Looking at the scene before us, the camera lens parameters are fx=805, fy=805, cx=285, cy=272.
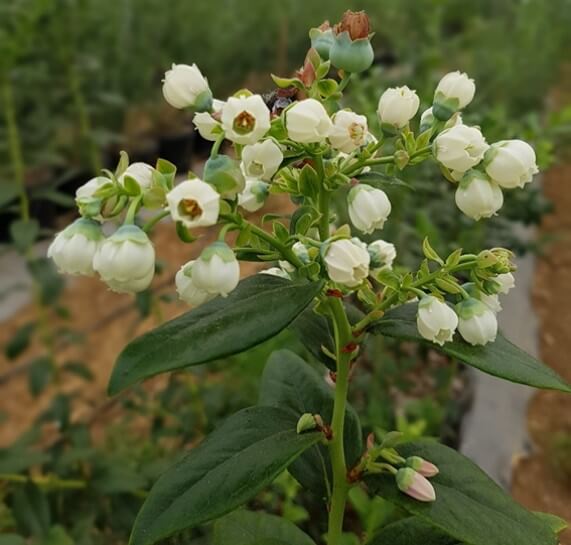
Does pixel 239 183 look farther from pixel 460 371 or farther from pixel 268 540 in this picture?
pixel 460 371

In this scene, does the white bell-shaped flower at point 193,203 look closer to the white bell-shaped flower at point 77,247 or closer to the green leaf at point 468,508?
the white bell-shaped flower at point 77,247

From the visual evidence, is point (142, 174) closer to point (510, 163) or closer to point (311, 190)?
point (311, 190)

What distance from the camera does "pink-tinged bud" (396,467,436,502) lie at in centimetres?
73

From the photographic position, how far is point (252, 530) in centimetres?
91

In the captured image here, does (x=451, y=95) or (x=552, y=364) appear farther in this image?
(x=552, y=364)

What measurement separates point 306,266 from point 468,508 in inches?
10.6

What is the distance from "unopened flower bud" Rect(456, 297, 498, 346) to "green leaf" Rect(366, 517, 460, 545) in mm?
261

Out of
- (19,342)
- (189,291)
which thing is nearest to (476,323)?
(189,291)

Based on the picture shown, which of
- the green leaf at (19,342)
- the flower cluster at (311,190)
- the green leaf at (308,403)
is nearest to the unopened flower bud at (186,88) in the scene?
the flower cluster at (311,190)

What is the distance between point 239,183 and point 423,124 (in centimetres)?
21

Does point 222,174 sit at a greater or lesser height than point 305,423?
greater

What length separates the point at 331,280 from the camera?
0.70m

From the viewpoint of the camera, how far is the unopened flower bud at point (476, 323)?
2.26 feet

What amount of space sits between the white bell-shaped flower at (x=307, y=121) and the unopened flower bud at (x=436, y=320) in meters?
0.17
